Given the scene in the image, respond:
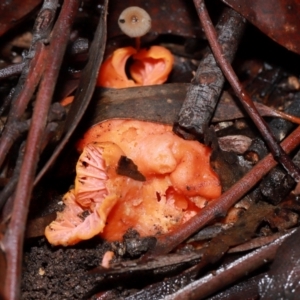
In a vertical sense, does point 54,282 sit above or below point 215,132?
below

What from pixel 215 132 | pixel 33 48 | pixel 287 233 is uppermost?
pixel 33 48

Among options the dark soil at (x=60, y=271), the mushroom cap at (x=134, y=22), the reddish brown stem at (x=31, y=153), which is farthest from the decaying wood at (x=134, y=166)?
the mushroom cap at (x=134, y=22)

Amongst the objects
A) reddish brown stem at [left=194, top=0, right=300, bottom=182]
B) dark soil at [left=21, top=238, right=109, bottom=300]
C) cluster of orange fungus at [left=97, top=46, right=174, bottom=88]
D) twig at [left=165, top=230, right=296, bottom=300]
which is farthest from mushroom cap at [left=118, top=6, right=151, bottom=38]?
twig at [left=165, top=230, right=296, bottom=300]

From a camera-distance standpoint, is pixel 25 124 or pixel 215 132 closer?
pixel 25 124

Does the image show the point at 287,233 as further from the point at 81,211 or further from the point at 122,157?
the point at 81,211

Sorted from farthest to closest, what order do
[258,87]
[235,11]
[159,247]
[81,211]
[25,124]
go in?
[258,87] < [235,11] < [81,211] < [159,247] < [25,124]

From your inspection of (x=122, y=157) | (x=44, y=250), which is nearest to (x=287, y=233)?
(x=122, y=157)
